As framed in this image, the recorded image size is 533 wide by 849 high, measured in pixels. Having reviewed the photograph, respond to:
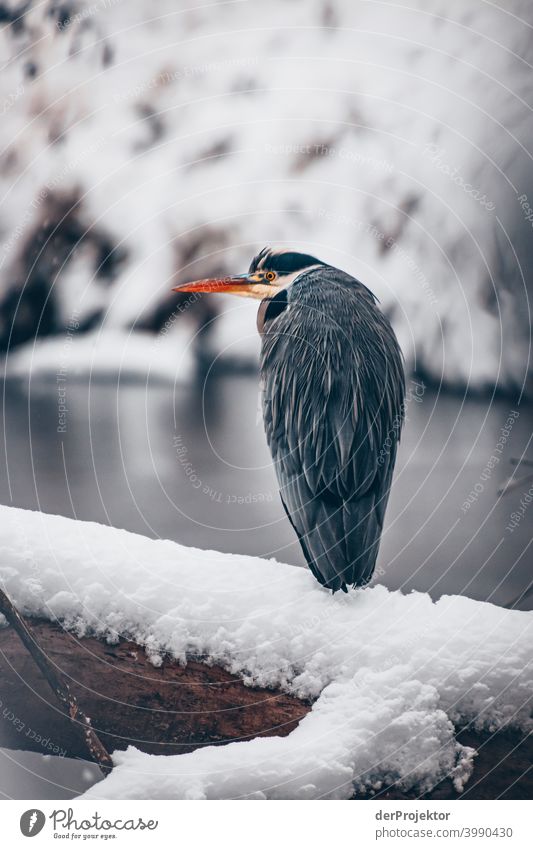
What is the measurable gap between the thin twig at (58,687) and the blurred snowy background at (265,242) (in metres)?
0.11

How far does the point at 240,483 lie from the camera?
1038 millimetres

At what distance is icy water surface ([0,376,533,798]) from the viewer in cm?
102

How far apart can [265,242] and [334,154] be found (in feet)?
0.54

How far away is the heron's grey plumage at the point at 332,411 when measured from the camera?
0.96 meters

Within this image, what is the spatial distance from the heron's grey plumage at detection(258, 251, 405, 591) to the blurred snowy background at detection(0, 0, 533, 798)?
1.3 inches

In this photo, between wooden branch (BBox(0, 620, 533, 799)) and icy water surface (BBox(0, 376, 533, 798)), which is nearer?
wooden branch (BBox(0, 620, 533, 799))

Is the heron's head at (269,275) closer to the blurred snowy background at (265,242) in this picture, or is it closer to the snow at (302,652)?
the blurred snowy background at (265,242)

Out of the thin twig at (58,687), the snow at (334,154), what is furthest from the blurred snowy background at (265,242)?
the thin twig at (58,687)
